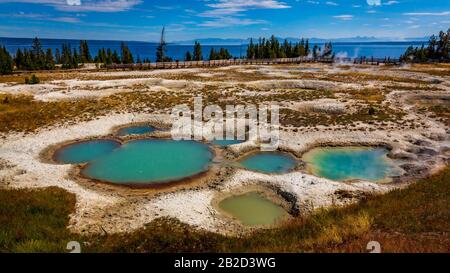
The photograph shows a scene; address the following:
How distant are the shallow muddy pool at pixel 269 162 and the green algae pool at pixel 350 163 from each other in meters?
1.49

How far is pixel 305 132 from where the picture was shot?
3262 centimetres

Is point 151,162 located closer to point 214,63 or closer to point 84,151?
point 84,151

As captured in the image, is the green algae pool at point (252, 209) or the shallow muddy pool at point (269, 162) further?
the shallow muddy pool at point (269, 162)

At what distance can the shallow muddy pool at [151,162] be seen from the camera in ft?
75.4

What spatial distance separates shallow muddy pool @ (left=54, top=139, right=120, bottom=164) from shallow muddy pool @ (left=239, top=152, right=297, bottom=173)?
12.0 m

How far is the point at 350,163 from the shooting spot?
26.2 metres

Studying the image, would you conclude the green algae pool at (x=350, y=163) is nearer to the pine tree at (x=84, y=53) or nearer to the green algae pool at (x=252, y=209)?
the green algae pool at (x=252, y=209)

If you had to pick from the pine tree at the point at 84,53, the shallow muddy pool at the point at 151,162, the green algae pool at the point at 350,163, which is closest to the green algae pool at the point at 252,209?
the shallow muddy pool at the point at 151,162

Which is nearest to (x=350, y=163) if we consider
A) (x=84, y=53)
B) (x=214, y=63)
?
(x=214, y=63)

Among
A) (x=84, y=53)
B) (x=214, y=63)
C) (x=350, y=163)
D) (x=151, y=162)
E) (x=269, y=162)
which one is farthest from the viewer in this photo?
(x=84, y=53)

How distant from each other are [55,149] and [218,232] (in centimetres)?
1897

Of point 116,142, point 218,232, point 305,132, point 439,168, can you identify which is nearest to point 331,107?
point 305,132

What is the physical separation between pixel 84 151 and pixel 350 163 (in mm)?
22032

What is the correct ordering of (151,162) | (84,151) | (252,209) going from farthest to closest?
1. (84,151)
2. (151,162)
3. (252,209)
